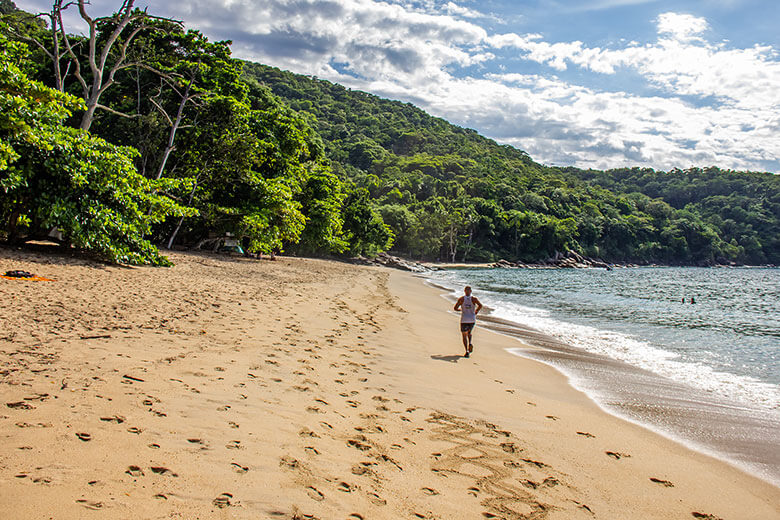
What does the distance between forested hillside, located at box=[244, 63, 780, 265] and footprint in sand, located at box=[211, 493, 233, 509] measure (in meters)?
73.8

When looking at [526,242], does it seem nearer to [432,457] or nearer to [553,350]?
[553,350]

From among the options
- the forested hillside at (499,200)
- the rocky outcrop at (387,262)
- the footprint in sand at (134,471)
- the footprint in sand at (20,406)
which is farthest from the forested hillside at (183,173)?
the footprint in sand at (134,471)

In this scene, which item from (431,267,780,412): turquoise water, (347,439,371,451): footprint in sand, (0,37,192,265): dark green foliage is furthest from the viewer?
(0,37,192,265): dark green foliage

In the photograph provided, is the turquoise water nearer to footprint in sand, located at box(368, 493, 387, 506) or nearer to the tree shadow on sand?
the tree shadow on sand

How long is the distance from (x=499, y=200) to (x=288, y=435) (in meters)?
107

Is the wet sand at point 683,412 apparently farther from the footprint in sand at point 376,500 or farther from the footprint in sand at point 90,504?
the footprint in sand at point 90,504

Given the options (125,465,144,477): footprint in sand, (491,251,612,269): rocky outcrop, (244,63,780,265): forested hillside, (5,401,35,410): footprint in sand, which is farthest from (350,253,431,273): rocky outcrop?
(125,465,144,477): footprint in sand

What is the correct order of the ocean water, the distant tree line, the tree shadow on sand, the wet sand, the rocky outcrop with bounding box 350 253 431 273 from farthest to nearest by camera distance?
the rocky outcrop with bounding box 350 253 431 273
the distant tree line
the tree shadow on sand
the ocean water
the wet sand

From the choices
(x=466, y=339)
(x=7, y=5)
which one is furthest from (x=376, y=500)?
(x=7, y=5)

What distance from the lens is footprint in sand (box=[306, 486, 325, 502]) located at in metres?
2.80

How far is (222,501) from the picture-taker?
8.31 ft

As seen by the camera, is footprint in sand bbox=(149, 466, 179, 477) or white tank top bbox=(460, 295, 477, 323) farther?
white tank top bbox=(460, 295, 477, 323)

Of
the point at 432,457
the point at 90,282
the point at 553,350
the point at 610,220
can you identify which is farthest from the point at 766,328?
the point at 610,220

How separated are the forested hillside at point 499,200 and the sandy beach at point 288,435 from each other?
69.8 metres
